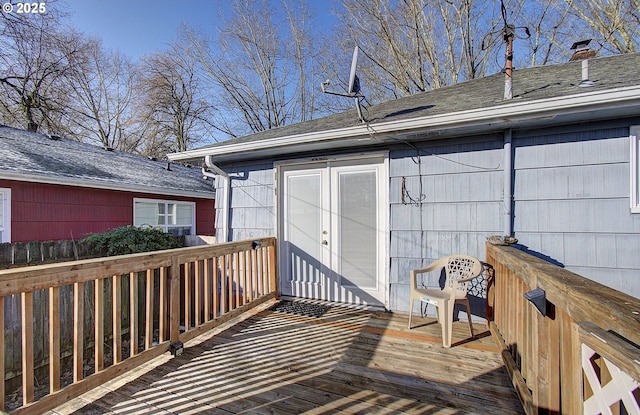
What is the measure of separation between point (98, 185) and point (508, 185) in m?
6.88

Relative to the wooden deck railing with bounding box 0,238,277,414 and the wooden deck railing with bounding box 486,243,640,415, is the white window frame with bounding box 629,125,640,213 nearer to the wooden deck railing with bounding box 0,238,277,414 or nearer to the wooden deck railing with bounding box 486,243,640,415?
the wooden deck railing with bounding box 486,243,640,415

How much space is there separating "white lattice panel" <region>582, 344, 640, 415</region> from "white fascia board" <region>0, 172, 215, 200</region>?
6.75 meters

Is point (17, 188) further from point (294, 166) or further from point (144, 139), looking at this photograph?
point (144, 139)

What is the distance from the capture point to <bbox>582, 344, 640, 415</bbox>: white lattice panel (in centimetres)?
88

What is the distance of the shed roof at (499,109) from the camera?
2.68 m

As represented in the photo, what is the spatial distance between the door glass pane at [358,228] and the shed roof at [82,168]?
497 centimetres

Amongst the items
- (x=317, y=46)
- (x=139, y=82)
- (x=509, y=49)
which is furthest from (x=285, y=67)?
(x=509, y=49)

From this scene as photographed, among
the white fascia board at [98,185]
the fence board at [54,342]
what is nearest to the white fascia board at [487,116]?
the fence board at [54,342]

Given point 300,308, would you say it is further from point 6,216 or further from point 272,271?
point 6,216

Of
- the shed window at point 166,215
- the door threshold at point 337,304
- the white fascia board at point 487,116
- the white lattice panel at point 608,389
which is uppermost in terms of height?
the white fascia board at point 487,116

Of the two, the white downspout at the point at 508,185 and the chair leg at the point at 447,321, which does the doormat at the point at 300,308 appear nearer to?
the chair leg at the point at 447,321

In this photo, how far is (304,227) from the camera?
4.45 m

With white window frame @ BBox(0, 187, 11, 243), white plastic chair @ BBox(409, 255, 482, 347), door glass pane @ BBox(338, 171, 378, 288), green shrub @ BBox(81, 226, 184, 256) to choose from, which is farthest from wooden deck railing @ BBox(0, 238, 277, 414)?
white window frame @ BBox(0, 187, 11, 243)

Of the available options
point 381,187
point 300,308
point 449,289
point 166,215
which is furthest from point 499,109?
point 166,215
